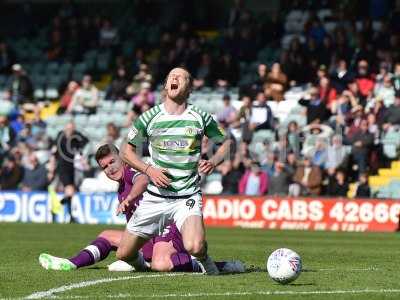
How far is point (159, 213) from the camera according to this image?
37.1 ft

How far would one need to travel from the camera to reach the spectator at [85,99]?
3155 centimetres

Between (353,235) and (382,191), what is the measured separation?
9.66 feet

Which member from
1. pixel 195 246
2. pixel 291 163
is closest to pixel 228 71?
pixel 291 163

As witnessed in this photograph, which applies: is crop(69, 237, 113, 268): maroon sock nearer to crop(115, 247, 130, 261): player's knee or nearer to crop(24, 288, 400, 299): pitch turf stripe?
crop(115, 247, 130, 261): player's knee

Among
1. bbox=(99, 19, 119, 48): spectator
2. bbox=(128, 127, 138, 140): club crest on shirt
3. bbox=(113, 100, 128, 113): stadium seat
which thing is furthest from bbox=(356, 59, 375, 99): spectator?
bbox=(128, 127, 138, 140): club crest on shirt

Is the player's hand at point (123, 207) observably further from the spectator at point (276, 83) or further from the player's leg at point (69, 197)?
the spectator at point (276, 83)

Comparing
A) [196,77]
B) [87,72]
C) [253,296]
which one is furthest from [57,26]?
[253,296]

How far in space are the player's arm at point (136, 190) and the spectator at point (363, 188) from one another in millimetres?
12964

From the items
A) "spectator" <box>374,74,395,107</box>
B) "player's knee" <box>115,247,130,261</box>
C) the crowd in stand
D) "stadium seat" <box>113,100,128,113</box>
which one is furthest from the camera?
"stadium seat" <box>113,100,128,113</box>

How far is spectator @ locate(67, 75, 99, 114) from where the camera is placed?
3155 centimetres

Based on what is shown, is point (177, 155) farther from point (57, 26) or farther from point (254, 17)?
point (57, 26)

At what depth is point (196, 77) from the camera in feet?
102

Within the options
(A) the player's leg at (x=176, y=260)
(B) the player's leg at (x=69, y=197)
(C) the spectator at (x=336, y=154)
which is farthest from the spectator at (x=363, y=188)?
(A) the player's leg at (x=176, y=260)

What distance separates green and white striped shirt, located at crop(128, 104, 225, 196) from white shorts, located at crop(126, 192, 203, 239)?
8 cm
